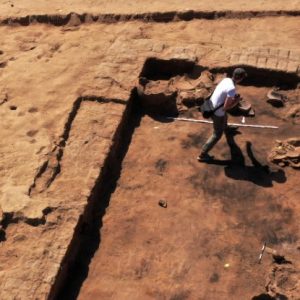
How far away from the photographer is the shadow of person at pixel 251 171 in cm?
707

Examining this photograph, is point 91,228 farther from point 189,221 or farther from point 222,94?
point 222,94

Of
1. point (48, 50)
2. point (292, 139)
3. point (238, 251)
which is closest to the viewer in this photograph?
point (238, 251)

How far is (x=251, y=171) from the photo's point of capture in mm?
7262

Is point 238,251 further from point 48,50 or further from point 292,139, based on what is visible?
point 48,50

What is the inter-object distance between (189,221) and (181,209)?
0.79 feet

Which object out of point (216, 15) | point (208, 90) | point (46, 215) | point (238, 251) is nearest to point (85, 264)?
Result: point (46, 215)

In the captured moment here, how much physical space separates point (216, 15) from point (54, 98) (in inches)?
165

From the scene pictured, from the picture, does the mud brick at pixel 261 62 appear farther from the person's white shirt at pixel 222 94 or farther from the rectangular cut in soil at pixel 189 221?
the person's white shirt at pixel 222 94

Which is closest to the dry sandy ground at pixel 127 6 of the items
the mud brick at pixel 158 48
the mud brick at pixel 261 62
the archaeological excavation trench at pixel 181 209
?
the mud brick at pixel 158 48

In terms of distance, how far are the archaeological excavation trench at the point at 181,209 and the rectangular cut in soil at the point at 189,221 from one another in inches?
0.5

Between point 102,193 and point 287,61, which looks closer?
point 102,193

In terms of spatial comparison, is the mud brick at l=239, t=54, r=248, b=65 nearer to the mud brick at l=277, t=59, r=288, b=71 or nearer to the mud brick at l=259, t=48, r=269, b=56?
the mud brick at l=259, t=48, r=269, b=56

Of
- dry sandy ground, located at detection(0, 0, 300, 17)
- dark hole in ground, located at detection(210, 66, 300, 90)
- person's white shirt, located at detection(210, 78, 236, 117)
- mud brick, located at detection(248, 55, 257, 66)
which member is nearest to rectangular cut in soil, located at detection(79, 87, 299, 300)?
person's white shirt, located at detection(210, 78, 236, 117)

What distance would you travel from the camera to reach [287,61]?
880 cm
